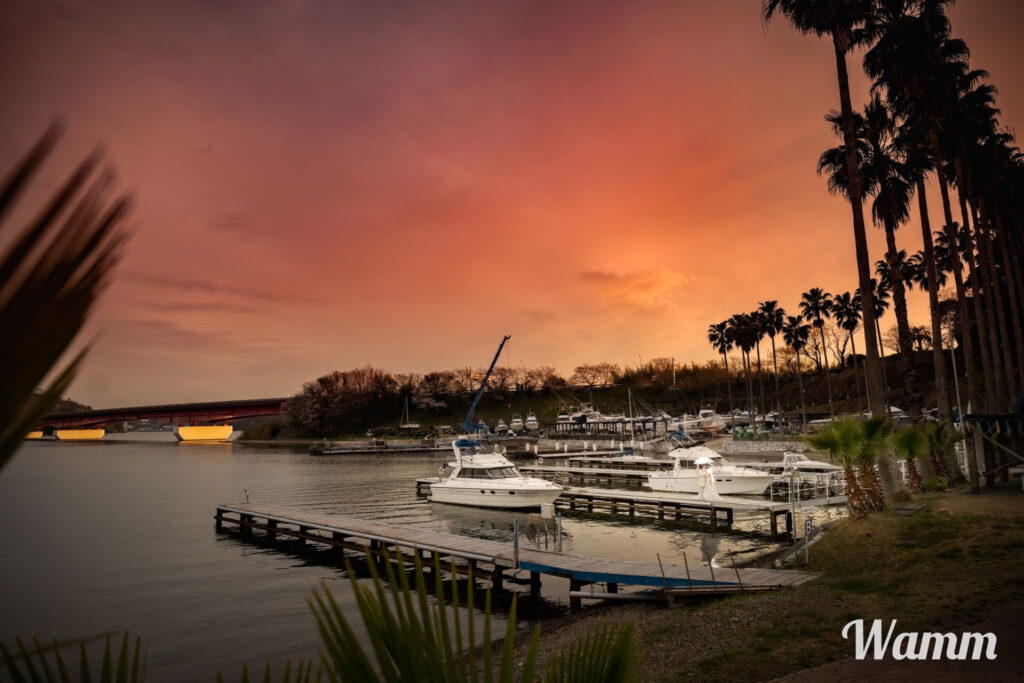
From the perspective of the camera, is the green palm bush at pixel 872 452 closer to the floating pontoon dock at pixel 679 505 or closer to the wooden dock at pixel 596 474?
the floating pontoon dock at pixel 679 505

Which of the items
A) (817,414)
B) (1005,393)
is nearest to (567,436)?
(817,414)

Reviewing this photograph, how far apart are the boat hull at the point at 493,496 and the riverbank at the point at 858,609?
20.2 metres

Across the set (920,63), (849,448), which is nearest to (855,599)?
(849,448)

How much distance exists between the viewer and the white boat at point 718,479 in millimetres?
40250

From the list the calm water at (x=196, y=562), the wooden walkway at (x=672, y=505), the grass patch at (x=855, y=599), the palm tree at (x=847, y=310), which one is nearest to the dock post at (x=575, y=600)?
the calm water at (x=196, y=562)

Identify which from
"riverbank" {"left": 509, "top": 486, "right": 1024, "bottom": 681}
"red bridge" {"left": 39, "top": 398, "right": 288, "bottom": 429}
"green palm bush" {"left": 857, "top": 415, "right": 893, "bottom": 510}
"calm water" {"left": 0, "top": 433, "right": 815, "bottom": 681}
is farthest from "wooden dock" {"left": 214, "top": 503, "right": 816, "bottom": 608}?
"red bridge" {"left": 39, "top": 398, "right": 288, "bottom": 429}

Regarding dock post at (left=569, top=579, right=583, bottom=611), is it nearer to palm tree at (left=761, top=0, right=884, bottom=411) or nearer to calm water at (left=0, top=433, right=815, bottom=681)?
calm water at (left=0, top=433, right=815, bottom=681)

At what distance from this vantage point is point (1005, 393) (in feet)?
111

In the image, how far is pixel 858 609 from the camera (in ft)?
45.3

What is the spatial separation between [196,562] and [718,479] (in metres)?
31.1

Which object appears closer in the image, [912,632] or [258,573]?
[912,632]

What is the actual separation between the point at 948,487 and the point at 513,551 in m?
19.0

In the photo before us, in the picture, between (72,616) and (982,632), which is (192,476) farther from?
(982,632)

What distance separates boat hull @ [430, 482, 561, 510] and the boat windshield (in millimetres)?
1308
